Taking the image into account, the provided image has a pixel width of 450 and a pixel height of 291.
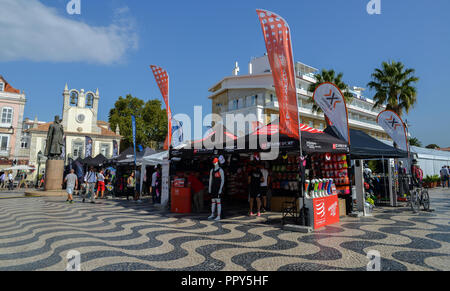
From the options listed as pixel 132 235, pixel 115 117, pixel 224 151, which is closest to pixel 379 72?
pixel 224 151

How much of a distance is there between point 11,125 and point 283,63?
4780 centimetres

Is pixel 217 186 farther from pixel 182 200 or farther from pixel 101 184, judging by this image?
pixel 101 184

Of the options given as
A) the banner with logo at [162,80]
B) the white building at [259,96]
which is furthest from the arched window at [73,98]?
the banner with logo at [162,80]

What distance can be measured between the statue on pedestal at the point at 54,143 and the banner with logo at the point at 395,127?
16867 millimetres

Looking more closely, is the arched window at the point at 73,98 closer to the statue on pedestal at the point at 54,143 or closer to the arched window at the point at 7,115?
the arched window at the point at 7,115

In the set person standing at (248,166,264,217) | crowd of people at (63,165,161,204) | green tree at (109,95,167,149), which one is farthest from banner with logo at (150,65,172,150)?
green tree at (109,95,167,149)

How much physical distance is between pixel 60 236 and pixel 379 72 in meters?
→ 25.2

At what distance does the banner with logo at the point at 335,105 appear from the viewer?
801 centimetres

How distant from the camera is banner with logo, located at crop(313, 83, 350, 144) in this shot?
26.3 feet

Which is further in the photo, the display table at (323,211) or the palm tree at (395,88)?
the palm tree at (395,88)

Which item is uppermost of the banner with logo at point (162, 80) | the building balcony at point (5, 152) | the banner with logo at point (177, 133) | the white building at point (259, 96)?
the white building at point (259, 96)

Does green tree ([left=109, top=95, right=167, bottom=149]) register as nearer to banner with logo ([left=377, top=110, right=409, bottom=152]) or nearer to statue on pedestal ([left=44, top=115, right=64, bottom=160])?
statue on pedestal ([left=44, top=115, right=64, bottom=160])
